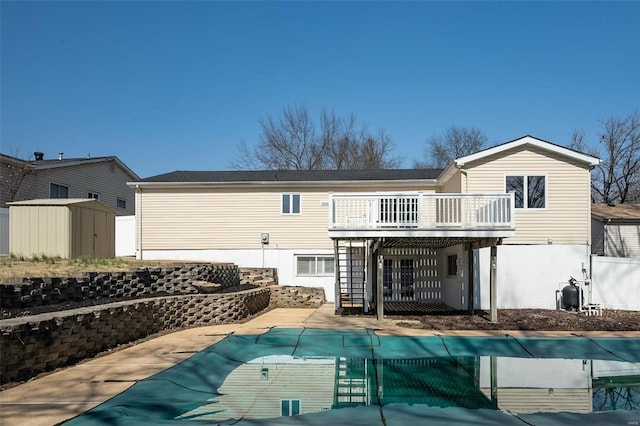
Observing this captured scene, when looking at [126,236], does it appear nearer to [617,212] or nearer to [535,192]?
[535,192]

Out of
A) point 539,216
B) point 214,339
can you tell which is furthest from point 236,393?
point 539,216

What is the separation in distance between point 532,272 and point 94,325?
40.4 ft

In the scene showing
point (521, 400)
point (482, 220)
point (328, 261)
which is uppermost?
point (482, 220)

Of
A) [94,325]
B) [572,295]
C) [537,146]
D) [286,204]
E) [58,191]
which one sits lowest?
[572,295]

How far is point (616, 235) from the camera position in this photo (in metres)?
21.3

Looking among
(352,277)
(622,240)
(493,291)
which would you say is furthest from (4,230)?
(622,240)

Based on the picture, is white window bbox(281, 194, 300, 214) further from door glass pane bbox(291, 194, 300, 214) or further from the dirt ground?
the dirt ground

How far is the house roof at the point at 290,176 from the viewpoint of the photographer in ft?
64.4

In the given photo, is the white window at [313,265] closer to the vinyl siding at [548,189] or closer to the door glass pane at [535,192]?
the vinyl siding at [548,189]

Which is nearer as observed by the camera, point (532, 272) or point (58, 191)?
point (532, 272)

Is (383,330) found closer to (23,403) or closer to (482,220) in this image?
(482,220)

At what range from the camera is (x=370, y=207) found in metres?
13.6

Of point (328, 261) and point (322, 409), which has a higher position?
point (328, 261)

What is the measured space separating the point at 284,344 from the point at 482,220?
6.72 metres
